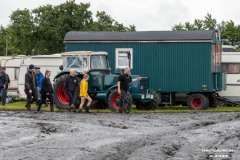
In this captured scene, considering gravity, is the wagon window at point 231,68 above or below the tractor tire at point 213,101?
above

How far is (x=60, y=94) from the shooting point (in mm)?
30500

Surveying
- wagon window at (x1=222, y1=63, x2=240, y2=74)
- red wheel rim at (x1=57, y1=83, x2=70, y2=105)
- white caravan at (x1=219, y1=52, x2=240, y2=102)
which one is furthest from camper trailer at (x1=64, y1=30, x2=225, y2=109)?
red wheel rim at (x1=57, y1=83, x2=70, y2=105)

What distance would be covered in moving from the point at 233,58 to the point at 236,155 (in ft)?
71.0

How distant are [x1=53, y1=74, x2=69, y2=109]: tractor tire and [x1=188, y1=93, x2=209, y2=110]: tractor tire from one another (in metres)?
5.56

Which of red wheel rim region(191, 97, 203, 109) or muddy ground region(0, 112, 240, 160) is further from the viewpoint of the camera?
red wheel rim region(191, 97, 203, 109)

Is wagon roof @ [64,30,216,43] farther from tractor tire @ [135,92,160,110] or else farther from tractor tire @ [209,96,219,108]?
tractor tire @ [135,92,160,110]

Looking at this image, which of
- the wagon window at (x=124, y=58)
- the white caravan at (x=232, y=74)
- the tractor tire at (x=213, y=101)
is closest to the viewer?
the wagon window at (x=124, y=58)

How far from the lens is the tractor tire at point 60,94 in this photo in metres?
30.1

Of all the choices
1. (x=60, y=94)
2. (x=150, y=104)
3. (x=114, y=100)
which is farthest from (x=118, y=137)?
(x=150, y=104)

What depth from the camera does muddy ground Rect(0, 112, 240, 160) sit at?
14.1 m

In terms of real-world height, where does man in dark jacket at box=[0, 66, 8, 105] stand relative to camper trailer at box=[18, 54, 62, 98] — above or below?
below

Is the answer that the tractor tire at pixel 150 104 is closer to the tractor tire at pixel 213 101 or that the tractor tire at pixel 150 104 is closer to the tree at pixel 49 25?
the tractor tire at pixel 213 101

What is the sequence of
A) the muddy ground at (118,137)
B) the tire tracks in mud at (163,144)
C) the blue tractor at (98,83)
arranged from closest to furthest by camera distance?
1. the tire tracks in mud at (163,144)
2. the muddy ground at (118,137)
3. the blue tractor at (98,83)

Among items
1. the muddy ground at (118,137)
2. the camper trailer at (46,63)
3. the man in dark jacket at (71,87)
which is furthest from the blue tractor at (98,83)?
the camper trailer at (46,63)
